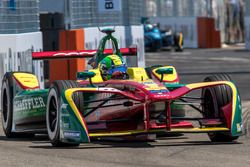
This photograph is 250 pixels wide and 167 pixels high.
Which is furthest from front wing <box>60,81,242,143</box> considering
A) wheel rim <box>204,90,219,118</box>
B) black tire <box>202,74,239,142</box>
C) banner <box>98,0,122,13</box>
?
banner <box>98,0,122,13</box>

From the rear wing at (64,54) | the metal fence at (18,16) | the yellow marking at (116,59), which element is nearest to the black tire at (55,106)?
the yellow marking at (116,59)

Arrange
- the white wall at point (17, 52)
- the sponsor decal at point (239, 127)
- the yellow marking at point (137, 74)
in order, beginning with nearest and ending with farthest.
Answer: the sponsor decal at point (239, 127) → the yellow marking at point (137, 74) → the white wall at point (17, 52)

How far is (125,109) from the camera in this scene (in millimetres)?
13148

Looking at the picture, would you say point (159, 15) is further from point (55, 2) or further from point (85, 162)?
point (85, 162)

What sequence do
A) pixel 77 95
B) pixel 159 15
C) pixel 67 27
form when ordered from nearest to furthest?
pixel 77 95 < pixel 67 27 < pixel 159 15

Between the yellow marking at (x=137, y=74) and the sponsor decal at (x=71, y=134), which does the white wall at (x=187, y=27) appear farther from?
the sponsor decal at (x=71, y=134)

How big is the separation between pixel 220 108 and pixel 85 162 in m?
2.66

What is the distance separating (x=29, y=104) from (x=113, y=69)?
130cm

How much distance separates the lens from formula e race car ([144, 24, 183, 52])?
54031mm

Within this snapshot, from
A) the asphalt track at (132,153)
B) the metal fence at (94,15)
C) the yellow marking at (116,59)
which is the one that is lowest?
the asphalt track at (132,153)

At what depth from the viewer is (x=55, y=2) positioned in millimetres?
27609

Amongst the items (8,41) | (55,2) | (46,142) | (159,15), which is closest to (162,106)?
(46,142)

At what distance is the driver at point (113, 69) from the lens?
14.4m

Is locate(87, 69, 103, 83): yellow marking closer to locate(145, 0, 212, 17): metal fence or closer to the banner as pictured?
the banner
